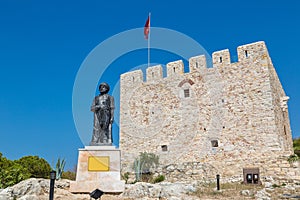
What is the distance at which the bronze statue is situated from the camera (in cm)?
770

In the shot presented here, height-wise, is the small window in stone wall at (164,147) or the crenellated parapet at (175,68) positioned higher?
the crenellated parapet at (175,68)

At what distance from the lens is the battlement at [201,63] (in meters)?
15.6

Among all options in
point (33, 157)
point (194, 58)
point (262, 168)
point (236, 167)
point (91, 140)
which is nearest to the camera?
point (91, 140)

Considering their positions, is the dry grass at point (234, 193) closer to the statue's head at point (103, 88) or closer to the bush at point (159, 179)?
the statue's head at point (103, 88)

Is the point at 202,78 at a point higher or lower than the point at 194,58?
lower

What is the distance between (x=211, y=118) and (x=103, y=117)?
32.0ft

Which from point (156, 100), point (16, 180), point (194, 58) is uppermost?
point (194, 58)

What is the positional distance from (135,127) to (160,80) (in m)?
3.74

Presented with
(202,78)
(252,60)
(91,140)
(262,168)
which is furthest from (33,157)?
(252,60)

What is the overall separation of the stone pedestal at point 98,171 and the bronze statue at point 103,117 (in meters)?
0.32

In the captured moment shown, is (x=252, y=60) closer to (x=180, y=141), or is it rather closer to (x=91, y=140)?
(x=180, y=141)

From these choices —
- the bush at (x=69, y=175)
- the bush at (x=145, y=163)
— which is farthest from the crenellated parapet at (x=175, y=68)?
the bush at (x=69, y=175)

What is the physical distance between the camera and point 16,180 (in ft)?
33.8

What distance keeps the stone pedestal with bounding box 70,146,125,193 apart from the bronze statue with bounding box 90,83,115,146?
1.05ft
